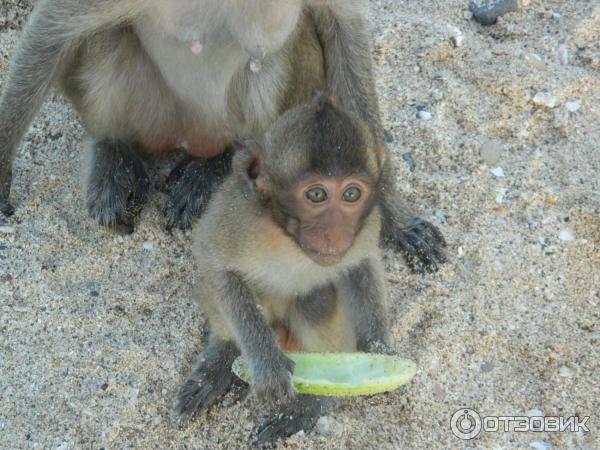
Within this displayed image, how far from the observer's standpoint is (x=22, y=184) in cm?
446

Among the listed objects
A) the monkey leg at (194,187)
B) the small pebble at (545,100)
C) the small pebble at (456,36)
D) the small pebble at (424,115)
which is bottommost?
the small pebble at (545,100)

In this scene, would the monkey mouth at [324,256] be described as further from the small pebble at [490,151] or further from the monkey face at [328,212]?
the small pebble at [490,151]

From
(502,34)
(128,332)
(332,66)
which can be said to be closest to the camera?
(128,332)

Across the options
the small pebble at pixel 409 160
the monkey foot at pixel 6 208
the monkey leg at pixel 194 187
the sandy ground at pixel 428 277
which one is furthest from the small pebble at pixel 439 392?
the monkey foot at pixel 6 208

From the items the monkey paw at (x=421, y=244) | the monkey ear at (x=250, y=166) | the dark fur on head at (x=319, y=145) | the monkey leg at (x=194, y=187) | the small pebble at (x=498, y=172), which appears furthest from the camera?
the small pebble at (x=498, y=172)


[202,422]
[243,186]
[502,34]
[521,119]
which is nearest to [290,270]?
[243,186]

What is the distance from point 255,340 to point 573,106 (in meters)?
2.33

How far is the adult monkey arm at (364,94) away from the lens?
4.23 m

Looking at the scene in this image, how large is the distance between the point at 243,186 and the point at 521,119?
1993 millimetres

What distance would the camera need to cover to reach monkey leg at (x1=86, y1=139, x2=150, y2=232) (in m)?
4.23

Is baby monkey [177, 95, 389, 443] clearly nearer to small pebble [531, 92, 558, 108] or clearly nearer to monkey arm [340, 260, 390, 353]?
monkey arm [340, 260, 390, 353]

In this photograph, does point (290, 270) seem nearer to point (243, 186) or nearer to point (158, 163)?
point (243, 186)

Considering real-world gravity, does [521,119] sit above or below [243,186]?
below

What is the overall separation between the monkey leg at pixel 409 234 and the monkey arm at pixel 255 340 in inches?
39.3
